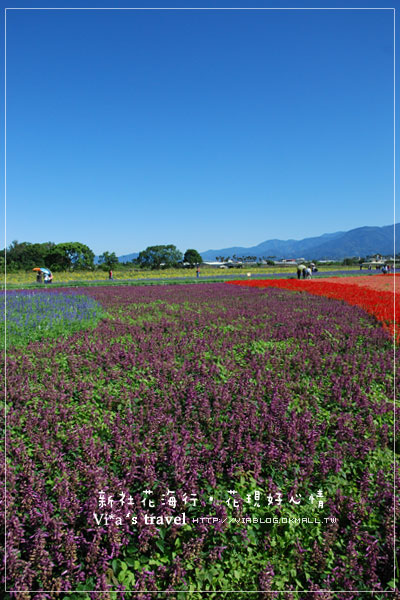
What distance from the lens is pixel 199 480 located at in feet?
10.9

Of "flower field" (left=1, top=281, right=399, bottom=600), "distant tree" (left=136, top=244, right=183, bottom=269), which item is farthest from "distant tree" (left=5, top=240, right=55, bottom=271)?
"flower field" (left=1, top=281, right=399, bottom=600)

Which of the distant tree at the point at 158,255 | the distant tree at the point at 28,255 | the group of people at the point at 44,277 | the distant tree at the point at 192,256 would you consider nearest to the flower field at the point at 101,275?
the group of people at the point at 44,277

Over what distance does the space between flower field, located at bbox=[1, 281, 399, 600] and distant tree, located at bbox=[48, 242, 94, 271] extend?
8143cm

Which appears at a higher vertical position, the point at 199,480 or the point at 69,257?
the point at 69,257

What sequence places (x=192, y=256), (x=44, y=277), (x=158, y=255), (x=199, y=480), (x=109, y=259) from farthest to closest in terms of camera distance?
(x=192, y=256) → (x=158, y=255) → (x=109, y=259) → (x=44, y=277) → (x=199, y=480)

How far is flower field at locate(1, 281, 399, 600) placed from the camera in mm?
2441

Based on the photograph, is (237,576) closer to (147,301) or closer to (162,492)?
(162,492)

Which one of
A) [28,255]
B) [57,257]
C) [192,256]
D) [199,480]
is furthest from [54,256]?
[199,480]

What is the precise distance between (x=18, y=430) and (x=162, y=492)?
2.35m

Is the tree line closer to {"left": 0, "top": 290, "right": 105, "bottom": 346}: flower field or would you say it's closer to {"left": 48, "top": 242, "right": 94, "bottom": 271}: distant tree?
{"left": 48, "top": 242, "right": 94, "bottom": 271}: distant tree

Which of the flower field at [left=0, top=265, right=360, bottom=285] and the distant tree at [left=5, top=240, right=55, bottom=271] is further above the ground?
the distant tree at [left=5, top=240, right=55, bottom=271]

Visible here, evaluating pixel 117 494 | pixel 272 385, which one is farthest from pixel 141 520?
pixel 272 385

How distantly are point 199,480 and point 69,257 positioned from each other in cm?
9038

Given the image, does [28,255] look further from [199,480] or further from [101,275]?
[199,480]
